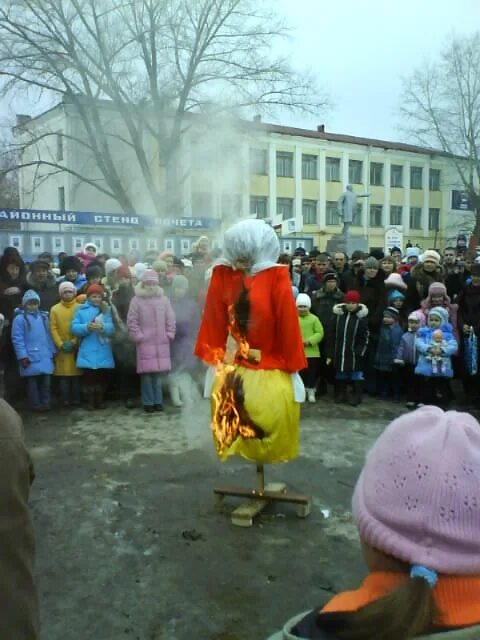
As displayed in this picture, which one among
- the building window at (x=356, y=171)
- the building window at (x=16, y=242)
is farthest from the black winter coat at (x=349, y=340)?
the building window at (x=356, y=171)

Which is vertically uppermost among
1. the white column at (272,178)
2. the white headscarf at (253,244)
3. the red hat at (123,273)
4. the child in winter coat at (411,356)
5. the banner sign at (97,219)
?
the white column at (272,178)

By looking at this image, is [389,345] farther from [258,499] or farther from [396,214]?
[396,214]

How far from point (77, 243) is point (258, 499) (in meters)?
9.67

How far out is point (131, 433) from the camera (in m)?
6.41

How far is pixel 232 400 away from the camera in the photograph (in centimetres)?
418

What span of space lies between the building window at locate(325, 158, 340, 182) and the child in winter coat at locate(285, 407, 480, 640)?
42785 millimetres

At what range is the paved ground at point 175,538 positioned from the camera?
3.15 m

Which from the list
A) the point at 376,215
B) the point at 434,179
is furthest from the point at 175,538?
the point at 434,179

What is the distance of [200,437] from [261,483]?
1.78 metres

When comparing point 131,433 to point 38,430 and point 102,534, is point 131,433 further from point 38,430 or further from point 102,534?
point 102,534

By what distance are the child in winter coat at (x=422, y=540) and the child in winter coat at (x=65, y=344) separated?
666cm

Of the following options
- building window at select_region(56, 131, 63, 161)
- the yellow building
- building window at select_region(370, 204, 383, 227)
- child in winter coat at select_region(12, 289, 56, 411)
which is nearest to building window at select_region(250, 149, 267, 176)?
the yellow building

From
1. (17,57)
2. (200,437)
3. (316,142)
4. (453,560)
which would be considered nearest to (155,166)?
(17,57)

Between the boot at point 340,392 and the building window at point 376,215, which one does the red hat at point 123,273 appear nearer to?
the boot at point 340,392
